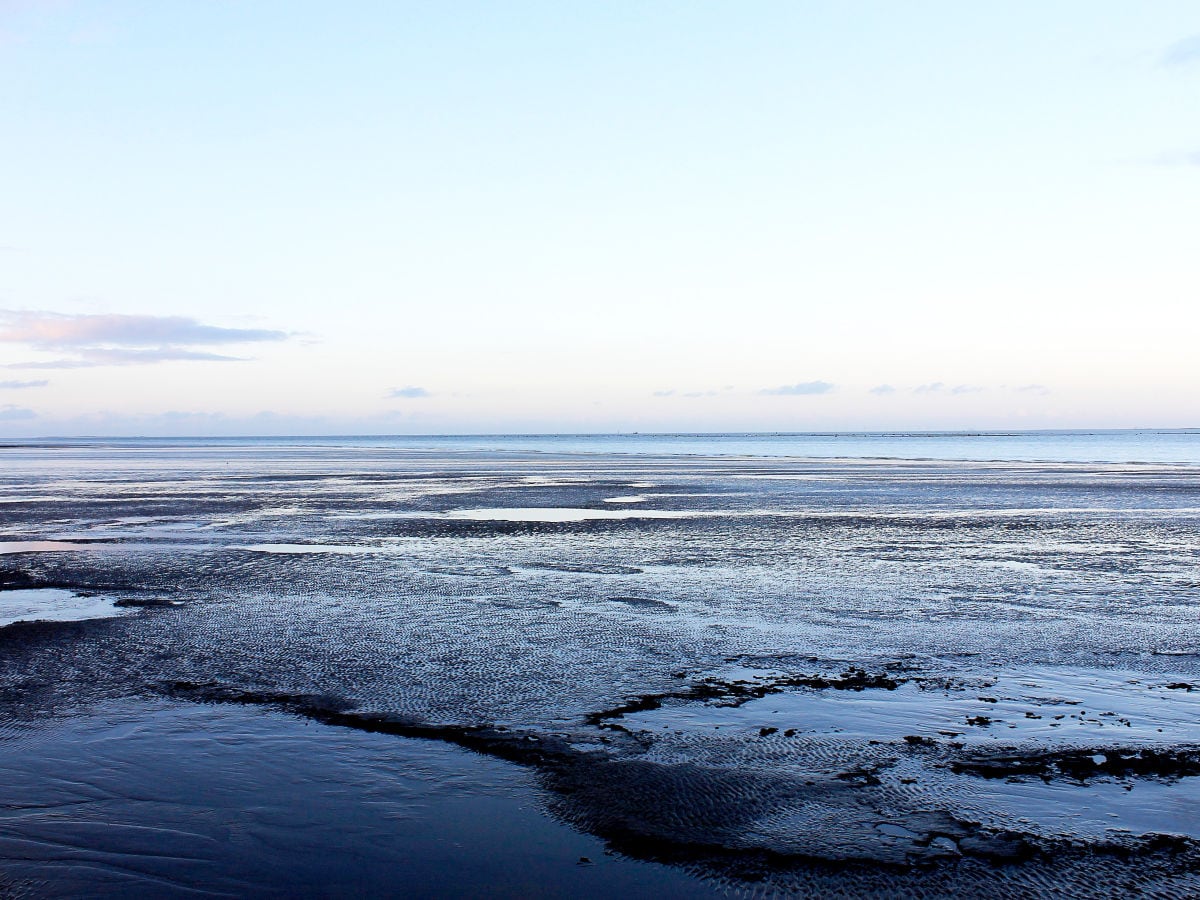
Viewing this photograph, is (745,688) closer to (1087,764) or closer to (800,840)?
(1087,764)

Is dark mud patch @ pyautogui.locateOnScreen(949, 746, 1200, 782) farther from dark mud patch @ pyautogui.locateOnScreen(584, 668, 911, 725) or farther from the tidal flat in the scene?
dark mud patch @ pyautogui.locateOnScreen(584, 668, 911, 725)

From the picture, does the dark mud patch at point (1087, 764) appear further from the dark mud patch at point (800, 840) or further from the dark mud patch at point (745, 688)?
the dark mud patch at point (745, 688)

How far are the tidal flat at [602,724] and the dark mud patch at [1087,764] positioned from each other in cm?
3

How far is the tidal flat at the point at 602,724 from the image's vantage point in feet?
16.1

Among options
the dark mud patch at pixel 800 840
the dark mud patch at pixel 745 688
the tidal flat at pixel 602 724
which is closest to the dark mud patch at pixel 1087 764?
the tidal flat at pixel 602 724

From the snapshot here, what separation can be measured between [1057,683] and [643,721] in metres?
3.65

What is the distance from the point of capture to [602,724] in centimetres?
710

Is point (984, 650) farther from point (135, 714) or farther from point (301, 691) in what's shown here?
point (135, 714)

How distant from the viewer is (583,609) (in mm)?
11641

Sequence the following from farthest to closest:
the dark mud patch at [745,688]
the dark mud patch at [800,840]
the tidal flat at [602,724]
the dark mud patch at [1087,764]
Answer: the dark mud patch at [745,688] < the dark mud patch at [1087,764] < the tidal flat at [602,724] < the dark mud patch at [800,840]

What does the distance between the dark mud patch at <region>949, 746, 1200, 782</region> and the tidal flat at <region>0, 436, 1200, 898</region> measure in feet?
0.09

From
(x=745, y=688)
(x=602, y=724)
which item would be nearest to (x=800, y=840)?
(x=602, y=724)

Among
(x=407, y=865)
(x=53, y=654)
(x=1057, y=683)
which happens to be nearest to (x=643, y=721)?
(x=407, y=865)

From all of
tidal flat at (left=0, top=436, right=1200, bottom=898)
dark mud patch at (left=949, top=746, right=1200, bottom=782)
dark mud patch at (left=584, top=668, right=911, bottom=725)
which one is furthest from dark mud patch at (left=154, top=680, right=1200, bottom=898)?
dark mud patch at (left=584, top=668, right=911, bottom=725)
